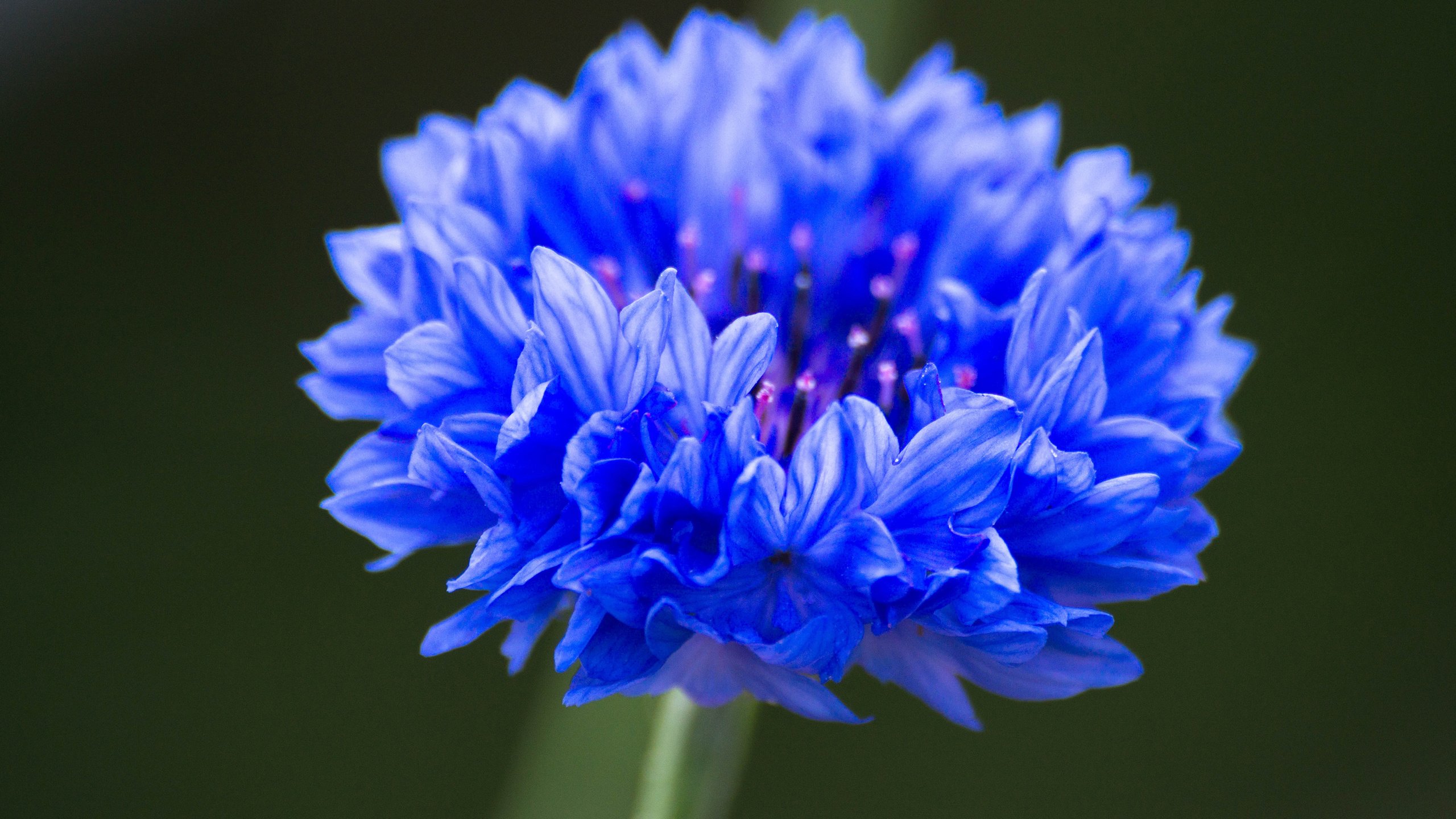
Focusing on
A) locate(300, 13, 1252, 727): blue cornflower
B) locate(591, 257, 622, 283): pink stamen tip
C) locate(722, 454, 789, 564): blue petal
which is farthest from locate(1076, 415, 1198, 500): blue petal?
locate(591, 257, 622, 283): pink stamen tip

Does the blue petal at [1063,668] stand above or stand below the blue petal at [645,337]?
below

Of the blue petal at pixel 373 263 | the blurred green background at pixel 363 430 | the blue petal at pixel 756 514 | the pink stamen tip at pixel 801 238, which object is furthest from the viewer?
the blurred green background at pixel 363 430

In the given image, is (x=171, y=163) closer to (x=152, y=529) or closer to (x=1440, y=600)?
(x=152, y=529)

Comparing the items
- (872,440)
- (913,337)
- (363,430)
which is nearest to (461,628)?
(872,440)

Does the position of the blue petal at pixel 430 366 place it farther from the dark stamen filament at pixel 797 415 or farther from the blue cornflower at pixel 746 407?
the dark stamen filament at pixel 797 415

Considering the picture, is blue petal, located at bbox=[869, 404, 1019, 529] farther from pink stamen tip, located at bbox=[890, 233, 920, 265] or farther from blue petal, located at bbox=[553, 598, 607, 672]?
pink stamen tip, located at bbox=[890, 233, 920, 265]

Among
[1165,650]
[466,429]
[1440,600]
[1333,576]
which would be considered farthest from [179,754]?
[1440,600]

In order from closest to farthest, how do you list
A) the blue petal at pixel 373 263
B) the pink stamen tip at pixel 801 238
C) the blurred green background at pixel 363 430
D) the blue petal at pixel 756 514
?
the blue petal at pixel 756 514
the blue petal at pixel 373 263
the pink stamen tip at pixel 801 238
the blurred green background at pixel 363 430

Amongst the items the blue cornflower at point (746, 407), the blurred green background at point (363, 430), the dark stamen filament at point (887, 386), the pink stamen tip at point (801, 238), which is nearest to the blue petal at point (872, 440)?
the blue cornflower at point (746, 407)
